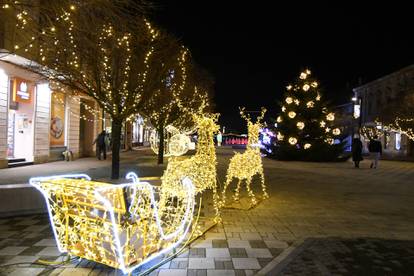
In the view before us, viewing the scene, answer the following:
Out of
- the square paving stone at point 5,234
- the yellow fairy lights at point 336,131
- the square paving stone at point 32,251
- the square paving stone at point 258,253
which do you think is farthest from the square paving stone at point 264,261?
the yellow fairy lights at point 336,131

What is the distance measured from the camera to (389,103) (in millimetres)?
37219

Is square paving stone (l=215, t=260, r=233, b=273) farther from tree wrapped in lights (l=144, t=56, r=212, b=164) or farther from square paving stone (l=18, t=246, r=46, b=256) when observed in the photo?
tree wrapped in lights (l=144, t=56, r=212, b=164)

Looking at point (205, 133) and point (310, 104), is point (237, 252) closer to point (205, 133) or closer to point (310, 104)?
point (205, 133)

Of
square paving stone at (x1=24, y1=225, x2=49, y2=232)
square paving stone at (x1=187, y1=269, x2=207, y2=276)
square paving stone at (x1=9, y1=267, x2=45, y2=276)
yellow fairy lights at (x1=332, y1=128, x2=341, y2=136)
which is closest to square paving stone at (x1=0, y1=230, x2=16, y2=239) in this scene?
square paving stone at (x1=24, y1=225, x2=49, y2=232)

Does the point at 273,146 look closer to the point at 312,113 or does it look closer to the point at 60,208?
the point at 312,113

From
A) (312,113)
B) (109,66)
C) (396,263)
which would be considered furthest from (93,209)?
(312,113)

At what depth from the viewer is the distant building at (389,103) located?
32.4 meters

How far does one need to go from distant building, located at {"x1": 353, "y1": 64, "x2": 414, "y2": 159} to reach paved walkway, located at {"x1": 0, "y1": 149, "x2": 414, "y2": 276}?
22541 millimetres

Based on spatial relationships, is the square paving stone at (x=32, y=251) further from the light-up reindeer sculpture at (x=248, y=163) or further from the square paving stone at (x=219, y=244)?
the light-up reindeer sculpture at (x=248, y=163)

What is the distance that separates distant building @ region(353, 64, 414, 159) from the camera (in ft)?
106

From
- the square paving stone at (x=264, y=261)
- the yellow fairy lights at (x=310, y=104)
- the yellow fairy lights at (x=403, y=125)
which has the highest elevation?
the yellow fairy lights at (x=310, y=104)

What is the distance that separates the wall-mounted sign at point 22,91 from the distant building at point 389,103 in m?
24.2

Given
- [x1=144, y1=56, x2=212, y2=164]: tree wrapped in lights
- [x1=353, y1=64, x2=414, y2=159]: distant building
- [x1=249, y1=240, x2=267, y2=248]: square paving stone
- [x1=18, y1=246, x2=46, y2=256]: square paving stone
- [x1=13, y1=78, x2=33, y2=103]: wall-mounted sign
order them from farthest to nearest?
1. [x1=353, y1=64, x2=414, y2=159]: distant building
2. [x1=144, y1=56, x2=212, y2=164]: tree wrapped in lights
3. [x1=13, y1=78, x2=33, y2=103]: wall-mounted sign
4. [x1=249, y1=240, x2=267, y2=248]: square paving stone
5. [x1=18, y1=246, x2=46, y2=256]: square paving stone

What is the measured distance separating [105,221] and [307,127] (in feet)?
85.0
